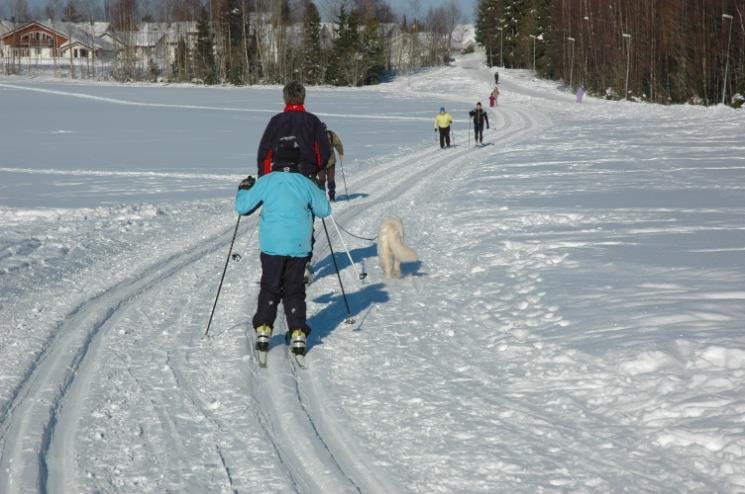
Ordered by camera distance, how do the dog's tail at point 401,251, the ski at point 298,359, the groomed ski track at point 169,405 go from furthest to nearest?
the dog's tail at point 401,251
the ski at point 298,359
the groomed ski track at point 169,405

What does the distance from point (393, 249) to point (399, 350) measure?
2446 mm

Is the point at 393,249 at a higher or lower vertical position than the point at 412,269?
higher

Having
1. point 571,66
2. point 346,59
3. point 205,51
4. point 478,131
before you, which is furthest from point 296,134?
point 205,51

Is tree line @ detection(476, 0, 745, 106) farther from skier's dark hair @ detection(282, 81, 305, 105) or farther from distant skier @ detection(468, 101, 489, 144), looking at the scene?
skier's dark hair @ detection(282, 81, 305, 105)

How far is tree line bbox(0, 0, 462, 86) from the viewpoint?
87.7 metres

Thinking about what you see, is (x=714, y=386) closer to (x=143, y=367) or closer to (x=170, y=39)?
(x=143, y=367)

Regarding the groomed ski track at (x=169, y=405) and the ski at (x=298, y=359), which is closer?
the groomed ski track at (x=169, y=405)

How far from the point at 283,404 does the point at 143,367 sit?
123 centimetres

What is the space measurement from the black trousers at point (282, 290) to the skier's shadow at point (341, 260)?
285cm

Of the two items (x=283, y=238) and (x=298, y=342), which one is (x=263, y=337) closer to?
(x=298, y=342)

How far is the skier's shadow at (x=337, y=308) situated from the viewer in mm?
7188

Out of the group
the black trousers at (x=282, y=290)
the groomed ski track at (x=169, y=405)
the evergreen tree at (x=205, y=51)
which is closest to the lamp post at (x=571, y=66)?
the evergreen tree at (x=205, y=51)

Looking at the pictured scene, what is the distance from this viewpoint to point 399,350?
6508mm

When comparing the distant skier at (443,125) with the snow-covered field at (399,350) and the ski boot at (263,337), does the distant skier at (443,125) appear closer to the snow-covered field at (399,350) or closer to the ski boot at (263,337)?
the snow-covered field at (399,350)
